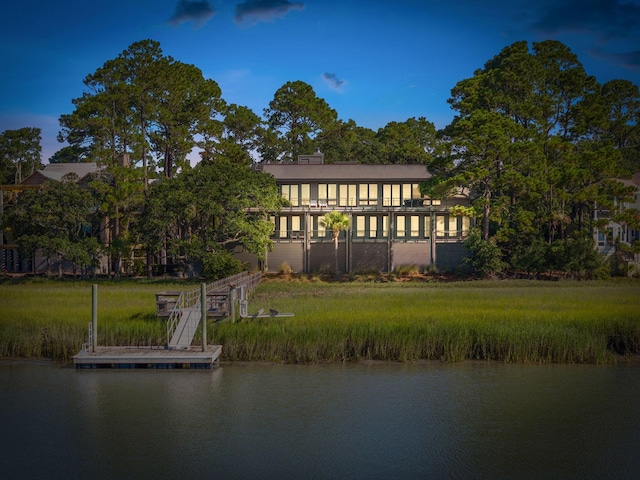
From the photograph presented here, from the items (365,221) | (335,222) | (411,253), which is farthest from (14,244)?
(411,253)

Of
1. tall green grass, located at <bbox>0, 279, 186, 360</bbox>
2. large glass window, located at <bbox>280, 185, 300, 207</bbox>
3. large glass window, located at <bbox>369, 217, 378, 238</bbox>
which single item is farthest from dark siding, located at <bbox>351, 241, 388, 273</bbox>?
tall green grass, located at <bbox>0, 279, 186, 360</bbox>

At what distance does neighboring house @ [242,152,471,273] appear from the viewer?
52.4 m

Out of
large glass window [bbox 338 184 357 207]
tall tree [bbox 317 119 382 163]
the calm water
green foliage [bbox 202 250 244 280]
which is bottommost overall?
the calm water

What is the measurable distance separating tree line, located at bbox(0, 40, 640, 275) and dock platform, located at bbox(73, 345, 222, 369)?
743 inches

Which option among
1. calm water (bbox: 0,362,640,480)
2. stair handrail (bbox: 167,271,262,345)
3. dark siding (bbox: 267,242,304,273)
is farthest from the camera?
dark siding (bbox: 267,242,304,273)

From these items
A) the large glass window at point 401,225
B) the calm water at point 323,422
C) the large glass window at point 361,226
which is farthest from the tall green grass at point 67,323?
the large glass window at point 401,225

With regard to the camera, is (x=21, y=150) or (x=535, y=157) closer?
(x=535, y=157)

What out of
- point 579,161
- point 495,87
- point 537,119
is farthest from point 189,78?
point 579,161

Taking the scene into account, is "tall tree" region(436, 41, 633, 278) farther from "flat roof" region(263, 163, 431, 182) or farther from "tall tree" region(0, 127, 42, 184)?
"tall tree" region(0, 127, 42, 184)

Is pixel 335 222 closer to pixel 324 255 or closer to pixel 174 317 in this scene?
pixel 324 255

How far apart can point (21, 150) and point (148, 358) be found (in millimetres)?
73236

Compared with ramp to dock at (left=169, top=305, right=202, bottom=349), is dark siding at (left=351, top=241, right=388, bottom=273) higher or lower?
higher

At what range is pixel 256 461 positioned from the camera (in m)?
14.2

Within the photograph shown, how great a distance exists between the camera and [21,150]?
84.4 metres
